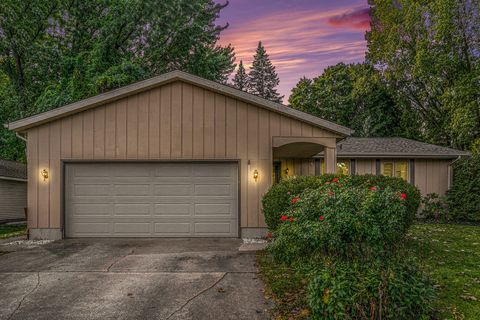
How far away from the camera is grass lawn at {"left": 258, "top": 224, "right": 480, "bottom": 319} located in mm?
4238

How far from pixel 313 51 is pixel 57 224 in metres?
13.9

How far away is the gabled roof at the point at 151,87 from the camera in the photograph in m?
8.93

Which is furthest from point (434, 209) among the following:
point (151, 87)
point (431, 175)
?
point (151, 87)

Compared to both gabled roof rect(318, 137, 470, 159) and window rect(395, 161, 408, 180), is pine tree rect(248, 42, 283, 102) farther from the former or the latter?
window rect(395, 161, 408, 180)

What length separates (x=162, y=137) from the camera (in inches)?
361

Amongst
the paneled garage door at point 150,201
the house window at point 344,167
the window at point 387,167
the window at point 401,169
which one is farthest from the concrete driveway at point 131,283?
the window at point 401,169

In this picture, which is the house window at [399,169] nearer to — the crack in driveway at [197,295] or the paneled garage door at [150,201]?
the paneled garage door at [150,201]

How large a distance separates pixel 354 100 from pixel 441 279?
78.0 ft

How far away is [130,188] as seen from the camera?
30.6 ft

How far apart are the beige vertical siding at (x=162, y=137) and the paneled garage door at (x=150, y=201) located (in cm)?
35

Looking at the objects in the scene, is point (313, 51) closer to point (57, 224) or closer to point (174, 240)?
point (174, 240)

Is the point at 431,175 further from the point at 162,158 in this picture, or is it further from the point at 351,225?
the point at 351,225

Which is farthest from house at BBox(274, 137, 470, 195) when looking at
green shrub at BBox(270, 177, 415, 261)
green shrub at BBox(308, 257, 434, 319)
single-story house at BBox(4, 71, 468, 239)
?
green shrub at BBox(308, 257, 434, 319)

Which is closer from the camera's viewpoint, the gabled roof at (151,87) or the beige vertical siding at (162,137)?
the gabled roof at (151,87)
